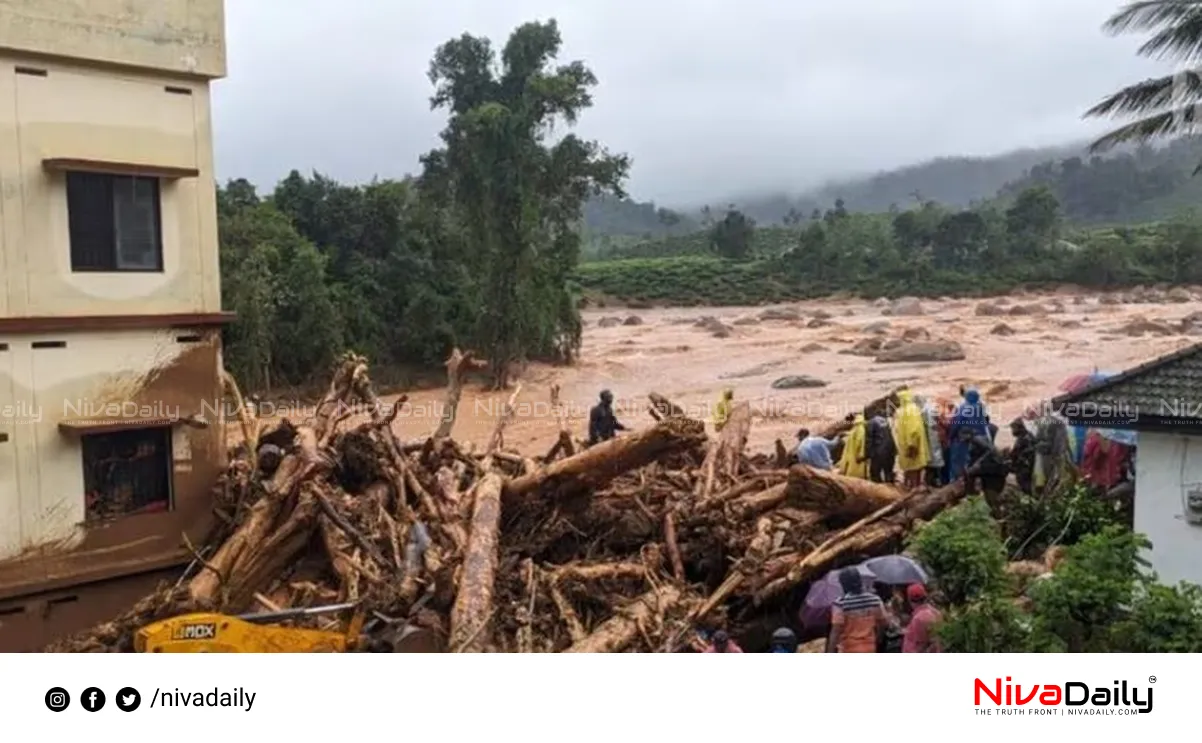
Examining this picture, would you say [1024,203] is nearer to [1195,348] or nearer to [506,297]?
[506,297]

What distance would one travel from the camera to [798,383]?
34500mm

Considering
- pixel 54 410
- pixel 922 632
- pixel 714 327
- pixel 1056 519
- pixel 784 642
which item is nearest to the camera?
pixel 922 632

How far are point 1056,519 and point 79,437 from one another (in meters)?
8.45

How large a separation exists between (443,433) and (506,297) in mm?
20846

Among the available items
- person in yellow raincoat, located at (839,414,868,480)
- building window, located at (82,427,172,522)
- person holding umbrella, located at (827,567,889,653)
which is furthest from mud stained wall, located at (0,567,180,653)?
person in yellow raincoat, located at (839,414,868,480)

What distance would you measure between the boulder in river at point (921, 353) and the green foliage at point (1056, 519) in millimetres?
28324

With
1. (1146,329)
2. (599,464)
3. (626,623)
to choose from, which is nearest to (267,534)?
(599,464)

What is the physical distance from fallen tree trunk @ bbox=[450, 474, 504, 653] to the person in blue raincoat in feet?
16.0

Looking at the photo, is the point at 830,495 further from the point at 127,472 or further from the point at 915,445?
the point at 127,472

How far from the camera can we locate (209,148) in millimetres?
10836

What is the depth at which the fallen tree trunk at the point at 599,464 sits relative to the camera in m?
10.9

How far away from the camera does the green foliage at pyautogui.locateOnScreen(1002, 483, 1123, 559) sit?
10.1m

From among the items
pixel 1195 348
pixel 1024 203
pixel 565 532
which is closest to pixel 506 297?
pixel 565 532
